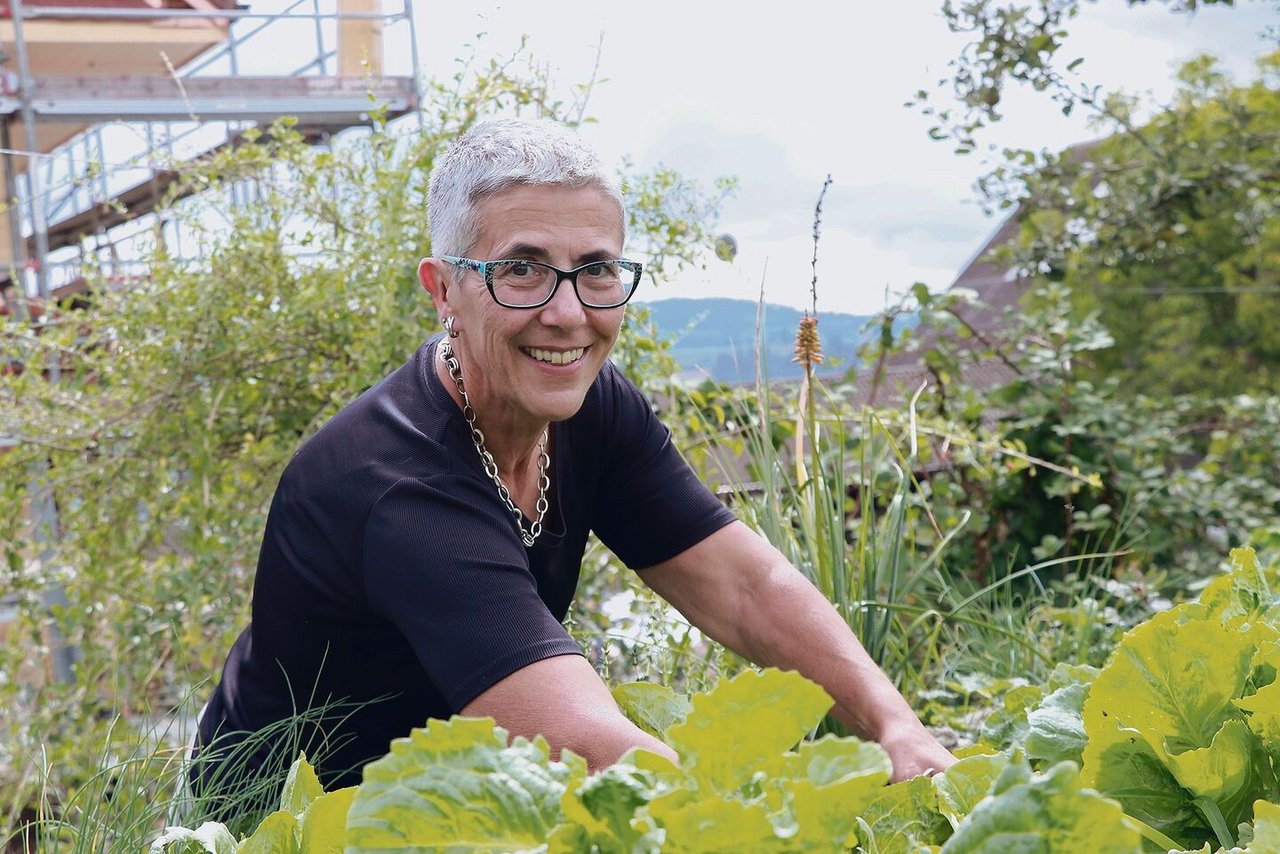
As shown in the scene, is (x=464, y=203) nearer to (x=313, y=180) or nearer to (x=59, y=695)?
(x=313, y=180)

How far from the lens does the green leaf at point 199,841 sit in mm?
988

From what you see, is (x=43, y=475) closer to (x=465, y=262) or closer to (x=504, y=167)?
(x=465, y=262)

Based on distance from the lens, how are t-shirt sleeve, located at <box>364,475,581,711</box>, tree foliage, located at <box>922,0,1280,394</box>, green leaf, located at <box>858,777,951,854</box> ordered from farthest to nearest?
tree foliage, located at <box>922,0,1280,394</box>
t-shirt sleeve, located at <box>364,475,581,711</box>
green leaf, located at <box>858,777,951,854</box>

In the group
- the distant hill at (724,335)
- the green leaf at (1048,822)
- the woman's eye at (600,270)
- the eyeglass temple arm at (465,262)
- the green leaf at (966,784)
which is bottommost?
the green leaf at (966,784)

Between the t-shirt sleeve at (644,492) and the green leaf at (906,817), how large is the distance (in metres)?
1.16

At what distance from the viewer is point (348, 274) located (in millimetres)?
3623

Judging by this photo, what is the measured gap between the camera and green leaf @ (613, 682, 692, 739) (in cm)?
131

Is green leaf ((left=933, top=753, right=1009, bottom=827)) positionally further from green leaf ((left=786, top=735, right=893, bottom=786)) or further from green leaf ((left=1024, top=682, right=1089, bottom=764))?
green leaf ((left=786, top=735, right=893, bottom=786))

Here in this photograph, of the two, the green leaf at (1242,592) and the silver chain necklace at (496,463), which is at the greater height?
the silver chain necklace at (496,463)

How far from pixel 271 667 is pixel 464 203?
2.55 feet

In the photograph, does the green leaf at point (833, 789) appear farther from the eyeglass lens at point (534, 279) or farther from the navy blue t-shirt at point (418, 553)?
the eyeglass lens at point (534, 279)

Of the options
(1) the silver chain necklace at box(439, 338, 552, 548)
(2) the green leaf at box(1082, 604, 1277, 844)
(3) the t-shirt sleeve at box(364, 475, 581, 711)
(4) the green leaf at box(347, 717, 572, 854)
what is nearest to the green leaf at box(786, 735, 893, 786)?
(4) the green leaf at box(347, 717, 572, 854)

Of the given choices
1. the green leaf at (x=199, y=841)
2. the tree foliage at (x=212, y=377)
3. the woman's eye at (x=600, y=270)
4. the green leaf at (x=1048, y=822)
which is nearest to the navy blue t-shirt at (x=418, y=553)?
the woman's eye at (x=600, y=270)

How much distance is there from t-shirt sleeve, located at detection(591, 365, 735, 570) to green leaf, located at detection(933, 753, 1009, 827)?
48.0 inches
